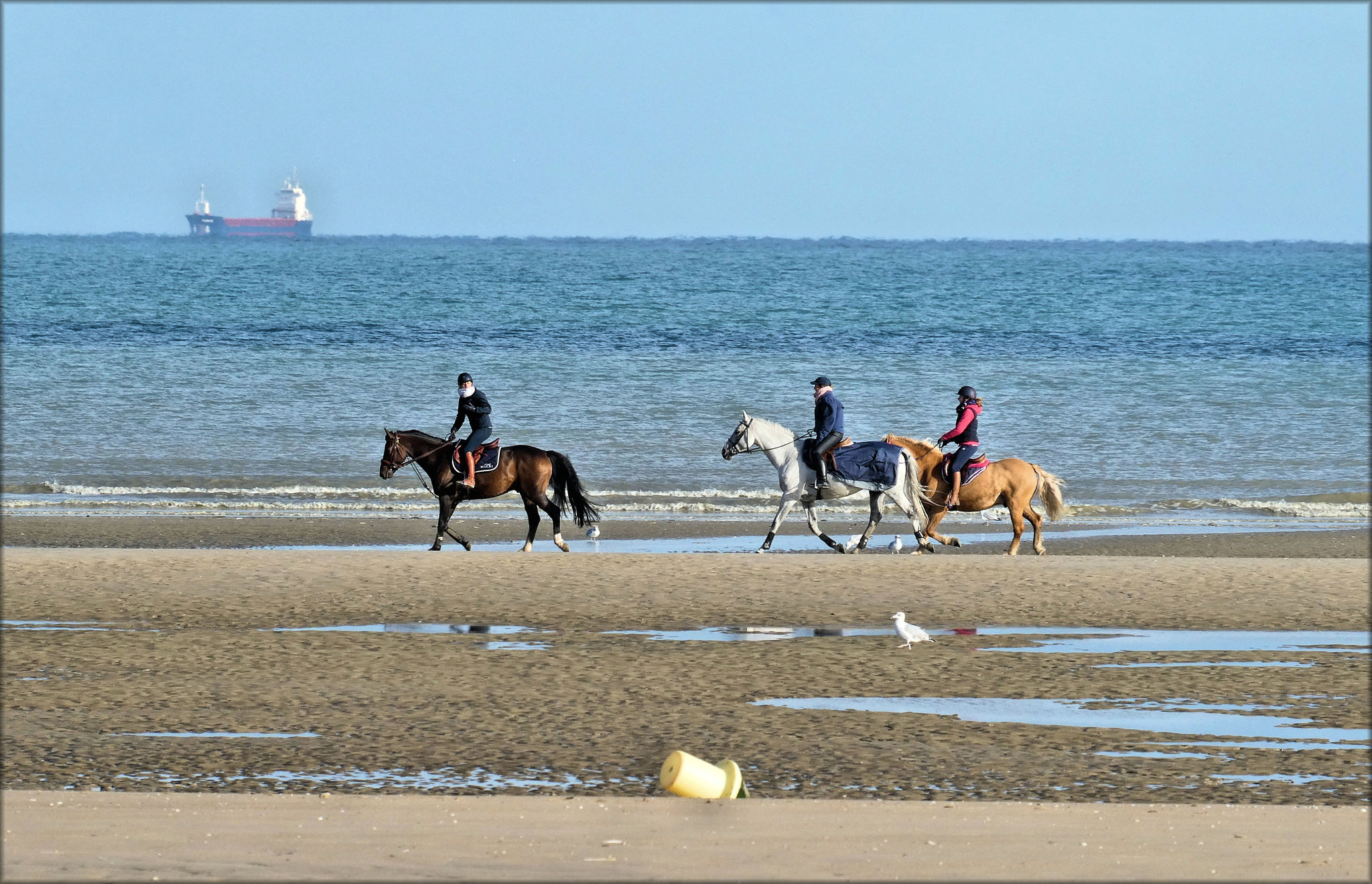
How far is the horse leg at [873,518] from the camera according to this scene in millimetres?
17141

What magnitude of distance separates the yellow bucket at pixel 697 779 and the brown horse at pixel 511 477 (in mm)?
10162

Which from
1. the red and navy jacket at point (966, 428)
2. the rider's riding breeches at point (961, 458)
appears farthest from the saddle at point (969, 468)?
the red and navy jacket at point (966, 428)

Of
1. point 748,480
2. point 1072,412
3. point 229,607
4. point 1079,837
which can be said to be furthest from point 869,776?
point 1072,412

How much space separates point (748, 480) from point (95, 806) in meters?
17.8

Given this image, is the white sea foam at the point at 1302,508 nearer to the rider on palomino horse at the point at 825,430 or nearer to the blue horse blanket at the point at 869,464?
the blue horse blanket at the point at 869,464

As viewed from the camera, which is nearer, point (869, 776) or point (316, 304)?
point (869, 776)

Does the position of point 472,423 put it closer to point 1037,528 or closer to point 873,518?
point 873,518

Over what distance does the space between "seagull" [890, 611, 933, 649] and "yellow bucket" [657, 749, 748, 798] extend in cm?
417

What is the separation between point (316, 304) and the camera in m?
64.9

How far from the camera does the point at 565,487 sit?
17984 mm

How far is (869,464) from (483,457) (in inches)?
173

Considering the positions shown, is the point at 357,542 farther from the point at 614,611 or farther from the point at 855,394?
the point at 855,394

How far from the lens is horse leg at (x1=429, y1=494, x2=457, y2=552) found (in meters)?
17.1

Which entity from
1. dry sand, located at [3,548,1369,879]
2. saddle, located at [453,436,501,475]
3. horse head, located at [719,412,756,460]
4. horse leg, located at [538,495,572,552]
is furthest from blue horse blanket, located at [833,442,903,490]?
saddle, located at [453,436,501,475]
